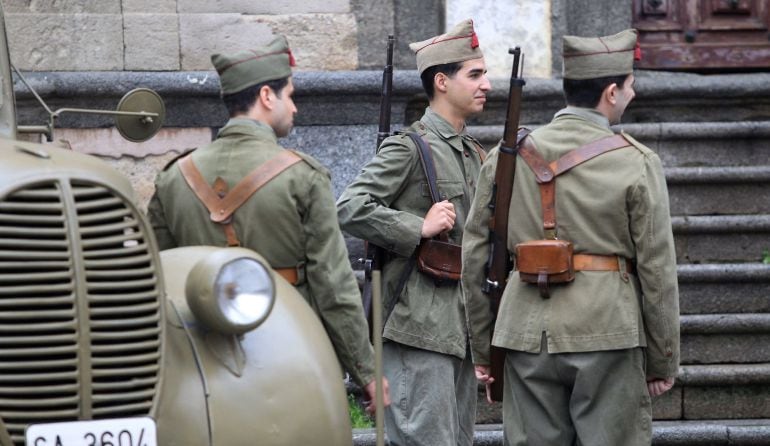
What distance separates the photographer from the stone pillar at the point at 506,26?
970 cm

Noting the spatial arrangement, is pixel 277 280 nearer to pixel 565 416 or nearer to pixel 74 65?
pixel 565 416

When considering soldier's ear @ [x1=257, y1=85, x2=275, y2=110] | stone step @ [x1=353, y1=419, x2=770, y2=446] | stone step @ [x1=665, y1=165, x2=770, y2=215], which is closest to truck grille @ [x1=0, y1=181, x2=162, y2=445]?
soldier's ear @ [x1=257, y1=85, x2=275, y2=110]

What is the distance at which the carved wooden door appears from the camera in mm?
10297

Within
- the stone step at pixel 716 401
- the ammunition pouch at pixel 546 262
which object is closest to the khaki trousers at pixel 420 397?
the ammunition pouch at pixel 546 262

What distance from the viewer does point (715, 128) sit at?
9.52m

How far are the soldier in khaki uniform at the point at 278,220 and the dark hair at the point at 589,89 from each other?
122 centimetres

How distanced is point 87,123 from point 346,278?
4426 millimetres

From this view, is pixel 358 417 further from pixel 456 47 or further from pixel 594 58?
pixel 594 58

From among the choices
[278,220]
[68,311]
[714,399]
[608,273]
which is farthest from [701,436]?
[68,311]

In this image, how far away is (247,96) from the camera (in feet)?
17.7

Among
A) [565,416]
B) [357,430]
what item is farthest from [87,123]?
[565,416]

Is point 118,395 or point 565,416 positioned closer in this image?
point 118,395

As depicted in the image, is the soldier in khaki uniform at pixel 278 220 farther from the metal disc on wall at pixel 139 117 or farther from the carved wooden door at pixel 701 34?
the carved wooden door at pixel 701 34

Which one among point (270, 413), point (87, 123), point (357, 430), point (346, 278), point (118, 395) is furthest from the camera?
point (87, 123)
